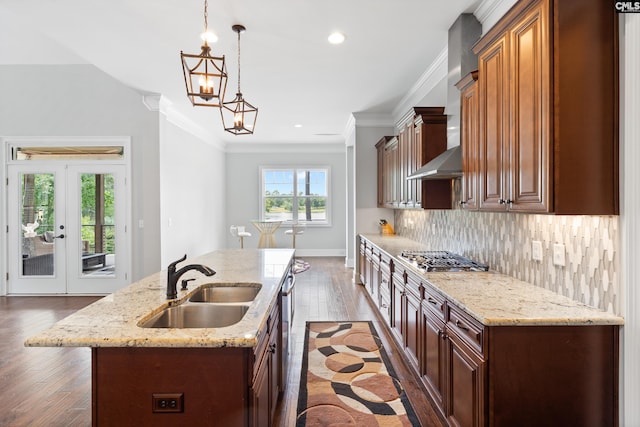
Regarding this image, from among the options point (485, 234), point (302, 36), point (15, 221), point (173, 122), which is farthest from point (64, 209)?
point (485, 234)

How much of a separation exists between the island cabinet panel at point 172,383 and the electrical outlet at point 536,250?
1.86 metres

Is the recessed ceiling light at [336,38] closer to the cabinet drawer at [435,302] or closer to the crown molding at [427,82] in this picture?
the crown molding at [427,82]

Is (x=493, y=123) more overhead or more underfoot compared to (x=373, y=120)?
more underfoot

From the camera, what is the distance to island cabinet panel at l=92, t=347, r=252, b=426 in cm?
141

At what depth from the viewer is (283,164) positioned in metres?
9.84

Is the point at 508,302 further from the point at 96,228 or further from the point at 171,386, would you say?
the point at 96,228

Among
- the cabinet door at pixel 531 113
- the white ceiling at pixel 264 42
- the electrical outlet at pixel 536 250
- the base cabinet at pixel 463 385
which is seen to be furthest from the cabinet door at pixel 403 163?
the base cabinet at pixel 463 385

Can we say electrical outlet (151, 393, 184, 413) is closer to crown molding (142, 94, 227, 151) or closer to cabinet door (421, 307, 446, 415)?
cabinet door (421, 307, 446, 415)

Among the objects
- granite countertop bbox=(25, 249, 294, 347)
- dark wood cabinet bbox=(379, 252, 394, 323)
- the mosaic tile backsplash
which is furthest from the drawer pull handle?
dark wood cabinet bbox=(379, 252, 394, 323)

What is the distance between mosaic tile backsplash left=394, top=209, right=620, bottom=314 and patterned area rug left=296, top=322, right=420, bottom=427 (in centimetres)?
122

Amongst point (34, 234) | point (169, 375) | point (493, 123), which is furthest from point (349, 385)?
point (34, 234)

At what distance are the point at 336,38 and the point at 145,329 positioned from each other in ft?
10.1

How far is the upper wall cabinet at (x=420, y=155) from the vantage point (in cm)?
379

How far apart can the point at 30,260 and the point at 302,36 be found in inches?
212
